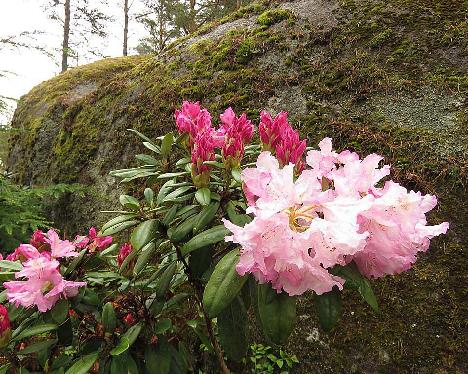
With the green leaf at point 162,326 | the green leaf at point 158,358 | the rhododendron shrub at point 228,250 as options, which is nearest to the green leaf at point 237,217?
the rhododendron shrub at point 228,250

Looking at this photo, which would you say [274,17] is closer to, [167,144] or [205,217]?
[167,144]

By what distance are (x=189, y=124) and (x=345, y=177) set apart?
760 millimetres

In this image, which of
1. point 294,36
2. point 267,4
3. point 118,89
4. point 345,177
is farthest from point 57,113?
point 345,177

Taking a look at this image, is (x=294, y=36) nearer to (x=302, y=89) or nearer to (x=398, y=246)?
(x=302, y=89)

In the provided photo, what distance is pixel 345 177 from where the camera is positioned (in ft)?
2.48

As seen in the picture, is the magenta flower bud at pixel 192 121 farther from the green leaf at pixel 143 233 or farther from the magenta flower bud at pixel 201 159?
the green leaf at pixel 143 233

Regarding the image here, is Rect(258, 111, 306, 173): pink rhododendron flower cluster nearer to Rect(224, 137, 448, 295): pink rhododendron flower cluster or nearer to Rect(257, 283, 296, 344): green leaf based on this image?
Rect(224, 137, 448, 295): pink rhododendron flower cluster

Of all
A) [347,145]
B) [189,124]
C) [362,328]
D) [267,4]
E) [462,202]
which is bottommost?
[362,328]

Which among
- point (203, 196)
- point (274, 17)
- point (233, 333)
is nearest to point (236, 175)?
point (203, 196)

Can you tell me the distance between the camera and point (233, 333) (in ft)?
3.67

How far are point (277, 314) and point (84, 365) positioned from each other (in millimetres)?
774

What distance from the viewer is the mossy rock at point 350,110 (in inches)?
74.9

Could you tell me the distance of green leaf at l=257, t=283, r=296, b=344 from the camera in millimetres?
765

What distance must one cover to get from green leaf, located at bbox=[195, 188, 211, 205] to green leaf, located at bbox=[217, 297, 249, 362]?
0.34 meters
